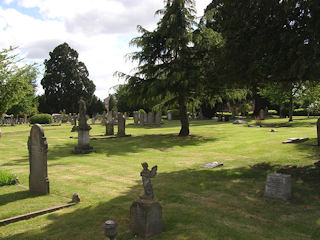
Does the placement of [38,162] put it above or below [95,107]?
below

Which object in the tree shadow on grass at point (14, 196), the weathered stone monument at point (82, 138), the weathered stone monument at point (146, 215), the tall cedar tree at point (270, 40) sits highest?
the tall cedar tree at point (270, 40)

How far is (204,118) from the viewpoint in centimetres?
5066

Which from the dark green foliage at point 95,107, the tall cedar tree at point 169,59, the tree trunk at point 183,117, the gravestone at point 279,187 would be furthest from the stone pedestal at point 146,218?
the dark green foliage at point 95,107

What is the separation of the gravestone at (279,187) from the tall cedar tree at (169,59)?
1339 centimetres

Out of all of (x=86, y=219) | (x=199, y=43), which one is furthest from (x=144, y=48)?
(x=86, y=219)

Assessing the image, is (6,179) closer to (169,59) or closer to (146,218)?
(146,218)

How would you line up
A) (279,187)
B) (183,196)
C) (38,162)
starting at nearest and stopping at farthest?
1. (279,187)
2. (183,196)
3. (38,162)

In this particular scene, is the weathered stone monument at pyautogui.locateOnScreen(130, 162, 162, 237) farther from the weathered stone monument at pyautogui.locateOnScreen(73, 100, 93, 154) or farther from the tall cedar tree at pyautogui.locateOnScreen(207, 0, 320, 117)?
the weathered stone monument at pyautogui.locateOnScreen(73, 100, 93, 154)

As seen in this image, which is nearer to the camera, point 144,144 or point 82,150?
point 82,150

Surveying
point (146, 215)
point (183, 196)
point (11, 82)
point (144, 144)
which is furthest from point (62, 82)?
point (146, 215)

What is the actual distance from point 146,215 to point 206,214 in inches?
71.9

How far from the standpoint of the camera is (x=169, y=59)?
24375 mm

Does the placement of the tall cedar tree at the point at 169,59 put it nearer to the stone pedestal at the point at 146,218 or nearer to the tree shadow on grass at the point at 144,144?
the tree shadow on grass at the point at 144,144

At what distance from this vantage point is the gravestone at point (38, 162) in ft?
28.1
